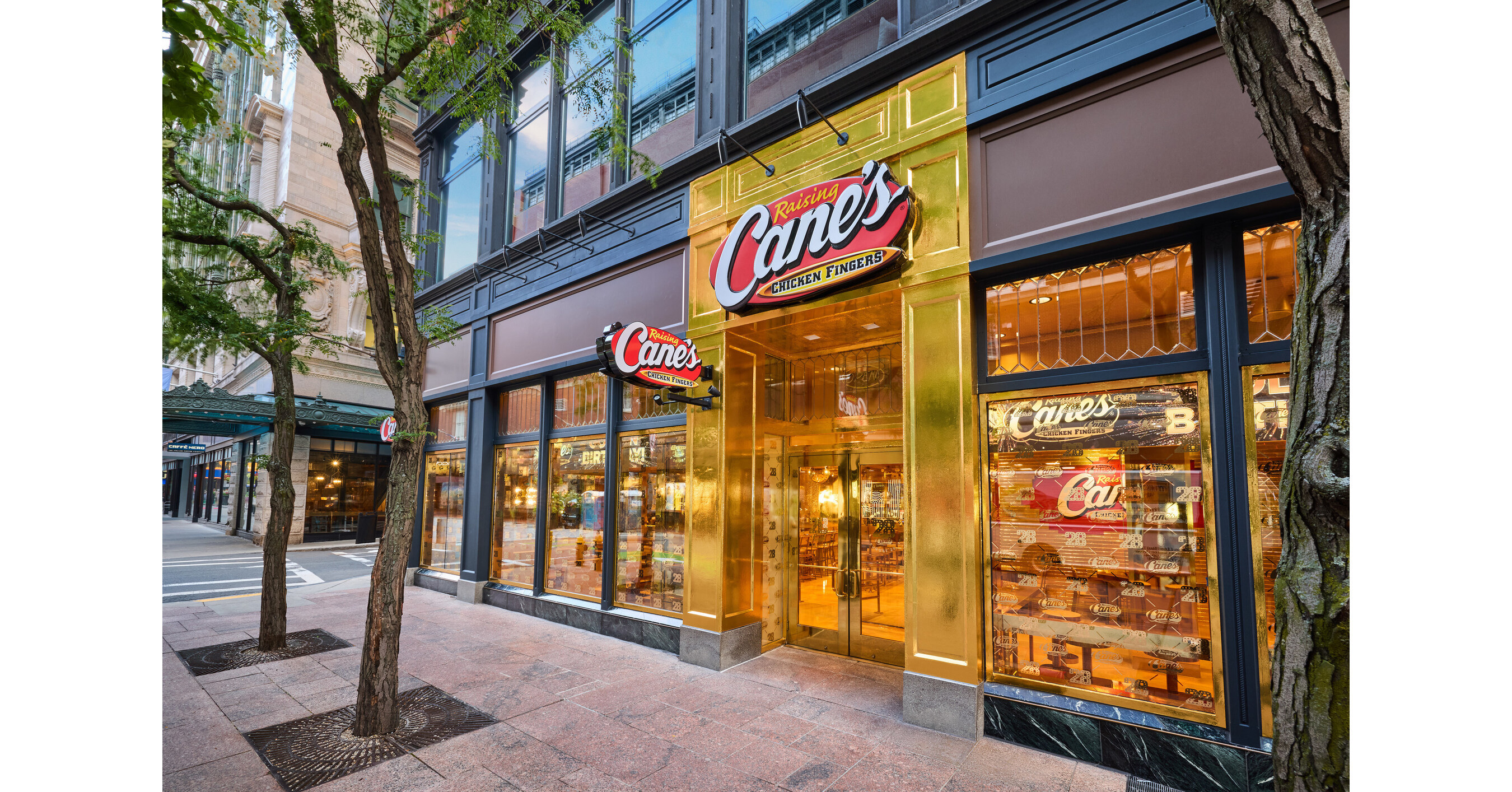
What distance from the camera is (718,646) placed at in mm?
7504

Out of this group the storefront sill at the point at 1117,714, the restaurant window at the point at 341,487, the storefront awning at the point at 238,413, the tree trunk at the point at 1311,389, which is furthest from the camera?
the restaurant window at the point at 341,487

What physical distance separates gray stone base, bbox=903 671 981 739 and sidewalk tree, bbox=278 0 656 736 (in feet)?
15.2

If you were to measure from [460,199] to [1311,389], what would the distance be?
14717 mm

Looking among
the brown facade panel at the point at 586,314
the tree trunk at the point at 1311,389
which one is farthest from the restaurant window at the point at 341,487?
the tree trunk at the point at 1311,389

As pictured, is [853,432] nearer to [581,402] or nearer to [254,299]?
[581,402]

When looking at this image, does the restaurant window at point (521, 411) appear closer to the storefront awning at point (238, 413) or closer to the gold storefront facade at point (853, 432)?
the gold storefront facade at point (853, 432)

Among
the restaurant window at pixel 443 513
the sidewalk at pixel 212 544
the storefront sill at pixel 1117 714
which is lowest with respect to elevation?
the sidewalk at pixel 212 544

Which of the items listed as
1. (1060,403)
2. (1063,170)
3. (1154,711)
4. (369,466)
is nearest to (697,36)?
(1063,170)

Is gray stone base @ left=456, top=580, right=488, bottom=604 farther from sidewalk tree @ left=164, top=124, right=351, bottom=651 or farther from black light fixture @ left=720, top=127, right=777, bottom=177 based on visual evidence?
black light fixture @ left=720, top=127, right=777, bottom=177

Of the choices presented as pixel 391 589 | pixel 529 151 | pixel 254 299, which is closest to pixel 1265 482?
pixel 391 589

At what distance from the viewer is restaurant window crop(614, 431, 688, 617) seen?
344 inches

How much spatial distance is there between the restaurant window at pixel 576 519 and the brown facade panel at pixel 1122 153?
21.7ft

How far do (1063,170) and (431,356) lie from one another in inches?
490

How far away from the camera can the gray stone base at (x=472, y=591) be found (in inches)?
444
